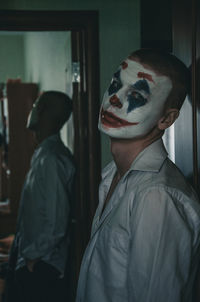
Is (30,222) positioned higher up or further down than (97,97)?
further down

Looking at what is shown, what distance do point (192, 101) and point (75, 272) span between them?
5.04ft

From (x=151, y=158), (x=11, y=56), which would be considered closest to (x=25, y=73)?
(x=11, y=56)

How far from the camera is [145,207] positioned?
1.02 metres

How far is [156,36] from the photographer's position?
1906 millimetres

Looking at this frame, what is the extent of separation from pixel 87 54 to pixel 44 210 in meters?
0.87

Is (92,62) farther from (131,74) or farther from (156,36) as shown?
(131,74)

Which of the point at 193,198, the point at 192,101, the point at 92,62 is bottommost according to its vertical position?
the point at 193,198

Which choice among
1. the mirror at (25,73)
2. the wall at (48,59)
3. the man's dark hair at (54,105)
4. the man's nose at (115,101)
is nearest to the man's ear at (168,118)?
the man's nose at (115,101)

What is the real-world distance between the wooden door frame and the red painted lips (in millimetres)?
1004

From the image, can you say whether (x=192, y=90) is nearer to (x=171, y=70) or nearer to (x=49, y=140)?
(x=171, y=70)

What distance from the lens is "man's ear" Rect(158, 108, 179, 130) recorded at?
1148mm

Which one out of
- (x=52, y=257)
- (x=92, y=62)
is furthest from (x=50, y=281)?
(x=92, y=62)

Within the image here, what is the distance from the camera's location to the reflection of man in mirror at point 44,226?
7.16ft

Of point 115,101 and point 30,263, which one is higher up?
point 115,101
